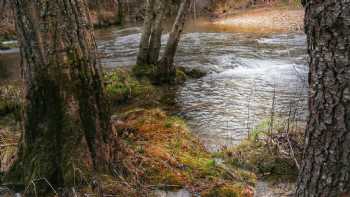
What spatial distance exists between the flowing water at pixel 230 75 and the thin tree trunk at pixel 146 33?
4.24 ft

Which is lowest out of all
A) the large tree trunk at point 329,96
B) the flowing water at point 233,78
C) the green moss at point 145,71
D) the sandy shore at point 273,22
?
the flowing water at point 233,78

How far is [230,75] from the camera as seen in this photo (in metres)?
10.8

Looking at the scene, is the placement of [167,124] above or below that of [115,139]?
below

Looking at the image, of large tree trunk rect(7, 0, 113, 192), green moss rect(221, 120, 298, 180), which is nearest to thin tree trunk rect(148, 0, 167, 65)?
green moss rect(221, 120, 298, 180)

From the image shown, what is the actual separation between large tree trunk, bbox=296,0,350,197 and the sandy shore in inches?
662

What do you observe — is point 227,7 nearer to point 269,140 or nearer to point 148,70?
point 148,70

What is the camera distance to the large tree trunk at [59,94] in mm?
3170

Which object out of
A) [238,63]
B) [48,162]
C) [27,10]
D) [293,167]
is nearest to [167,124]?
[293,167]

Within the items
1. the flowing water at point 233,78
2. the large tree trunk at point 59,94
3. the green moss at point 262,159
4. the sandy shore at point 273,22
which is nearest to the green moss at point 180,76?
the flowing water at point 233,78

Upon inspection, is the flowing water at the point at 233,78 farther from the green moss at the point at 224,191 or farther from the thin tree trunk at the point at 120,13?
the thin tree trunk at the point at 120,13

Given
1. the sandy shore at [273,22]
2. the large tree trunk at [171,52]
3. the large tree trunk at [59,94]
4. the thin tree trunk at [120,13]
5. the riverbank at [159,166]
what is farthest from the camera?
the thin tree trunk at [120,13]

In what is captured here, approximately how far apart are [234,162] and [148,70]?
210 inches

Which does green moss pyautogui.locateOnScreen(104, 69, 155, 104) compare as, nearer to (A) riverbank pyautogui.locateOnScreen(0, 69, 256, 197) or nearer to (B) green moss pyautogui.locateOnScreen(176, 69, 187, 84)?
(B) green moss pyautogui.locateOnScreen(176, 69, 187, 84)

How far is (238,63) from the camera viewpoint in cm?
1208
